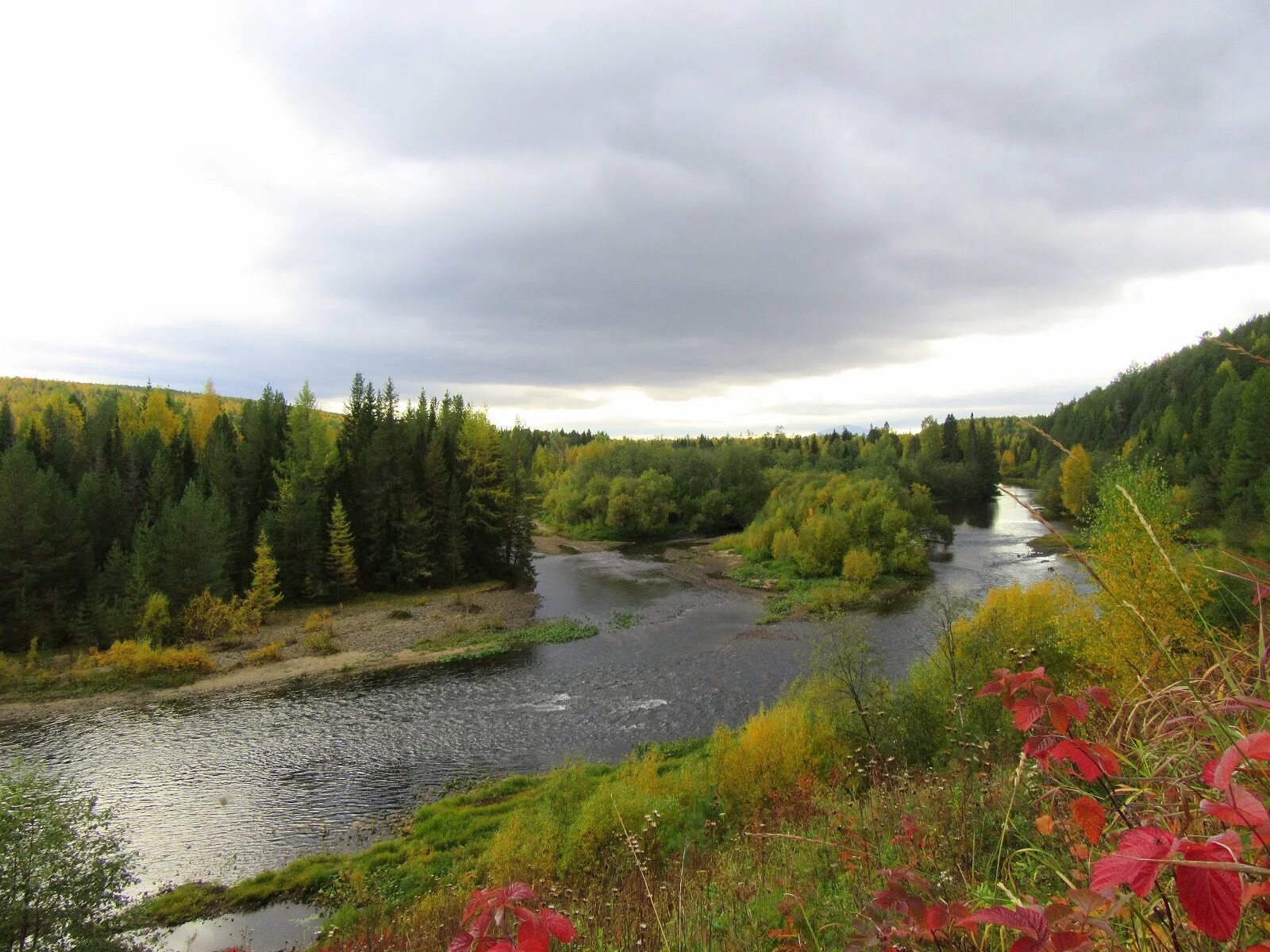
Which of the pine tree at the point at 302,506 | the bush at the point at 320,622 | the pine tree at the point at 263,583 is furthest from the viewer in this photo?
the pine tree at the point at 302,506

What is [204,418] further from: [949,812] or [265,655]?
[949,812]

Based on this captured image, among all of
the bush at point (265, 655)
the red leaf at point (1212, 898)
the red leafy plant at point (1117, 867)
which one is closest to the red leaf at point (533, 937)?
the red leafy plant at point (1117, 867)

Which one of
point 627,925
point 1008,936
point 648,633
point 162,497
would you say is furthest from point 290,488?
point 1008,936

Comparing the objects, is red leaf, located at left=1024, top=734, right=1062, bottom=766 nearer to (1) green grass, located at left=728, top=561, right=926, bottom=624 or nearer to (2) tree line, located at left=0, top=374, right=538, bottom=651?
(1) green grass, located at left=728, top=561, right=926, bottom=624

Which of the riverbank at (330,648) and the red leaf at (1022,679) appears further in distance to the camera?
the riverbank at (330,648)

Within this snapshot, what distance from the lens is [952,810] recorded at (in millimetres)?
4938

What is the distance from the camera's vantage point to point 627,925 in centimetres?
490

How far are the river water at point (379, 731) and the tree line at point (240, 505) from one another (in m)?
9.79

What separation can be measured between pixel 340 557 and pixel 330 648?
35.0 feet

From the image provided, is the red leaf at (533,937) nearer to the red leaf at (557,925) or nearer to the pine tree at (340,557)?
the red leaf at (557,925)

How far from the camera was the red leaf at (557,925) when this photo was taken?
1.67 meters

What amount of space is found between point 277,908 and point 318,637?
1848cm

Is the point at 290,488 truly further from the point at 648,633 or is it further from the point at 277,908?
the point at 277,908

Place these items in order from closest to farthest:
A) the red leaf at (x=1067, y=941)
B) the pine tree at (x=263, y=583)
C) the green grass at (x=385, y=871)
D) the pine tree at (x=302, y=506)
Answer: the red leaf at (x=1067, y=941) < the green grass at (x=385, y=871) < the pine tree at (x=263, y=583) < the pine tree at (x=302, y=506)
